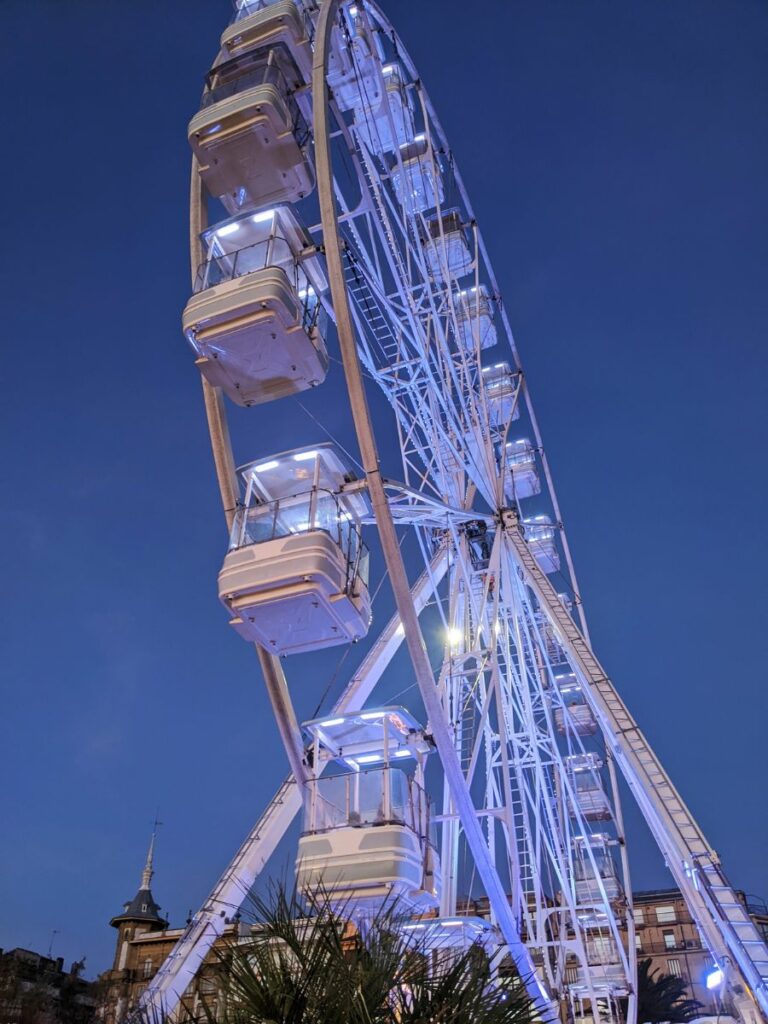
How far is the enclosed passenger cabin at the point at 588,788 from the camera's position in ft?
93.2

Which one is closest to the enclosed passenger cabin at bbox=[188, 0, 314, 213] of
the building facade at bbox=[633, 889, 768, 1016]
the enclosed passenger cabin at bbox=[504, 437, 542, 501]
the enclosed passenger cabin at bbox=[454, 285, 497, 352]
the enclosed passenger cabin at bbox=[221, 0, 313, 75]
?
the enclosed passenger cabin at bbox=[221, 0, 313, 75]

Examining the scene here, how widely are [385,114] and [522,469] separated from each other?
444 inches

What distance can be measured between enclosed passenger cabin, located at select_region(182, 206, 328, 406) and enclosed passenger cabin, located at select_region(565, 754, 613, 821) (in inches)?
800

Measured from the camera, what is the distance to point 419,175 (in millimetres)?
19203

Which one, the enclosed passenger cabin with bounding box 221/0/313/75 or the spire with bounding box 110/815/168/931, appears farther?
the spire with bounding box 110/815/168/931

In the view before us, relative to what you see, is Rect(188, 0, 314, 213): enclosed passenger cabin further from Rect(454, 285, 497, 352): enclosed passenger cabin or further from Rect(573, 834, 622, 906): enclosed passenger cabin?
Rect(573, 834, 622, 906): enclosed passenger cabin

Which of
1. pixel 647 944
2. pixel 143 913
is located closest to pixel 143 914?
pixel 143 913

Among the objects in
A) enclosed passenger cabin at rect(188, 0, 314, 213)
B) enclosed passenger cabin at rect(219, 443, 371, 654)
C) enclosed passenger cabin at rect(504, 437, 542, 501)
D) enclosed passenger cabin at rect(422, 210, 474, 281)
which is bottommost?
enclosed passenger cabin at rect(219, 443, 371, 654)

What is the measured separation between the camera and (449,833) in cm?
1513

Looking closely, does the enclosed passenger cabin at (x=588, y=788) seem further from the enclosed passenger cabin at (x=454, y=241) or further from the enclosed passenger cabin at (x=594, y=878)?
the enclosed passenger cabin at (x=454, y=241)

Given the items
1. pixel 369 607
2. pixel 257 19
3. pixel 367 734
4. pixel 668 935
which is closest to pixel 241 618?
pixel 369 607

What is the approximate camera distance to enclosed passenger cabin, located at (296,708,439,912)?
9.55 meters

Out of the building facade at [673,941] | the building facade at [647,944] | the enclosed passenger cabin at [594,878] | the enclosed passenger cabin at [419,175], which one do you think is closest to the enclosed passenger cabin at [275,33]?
the enclosed passenger cabin at [419,175]

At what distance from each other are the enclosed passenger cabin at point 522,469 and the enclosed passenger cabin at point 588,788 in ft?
30.2
